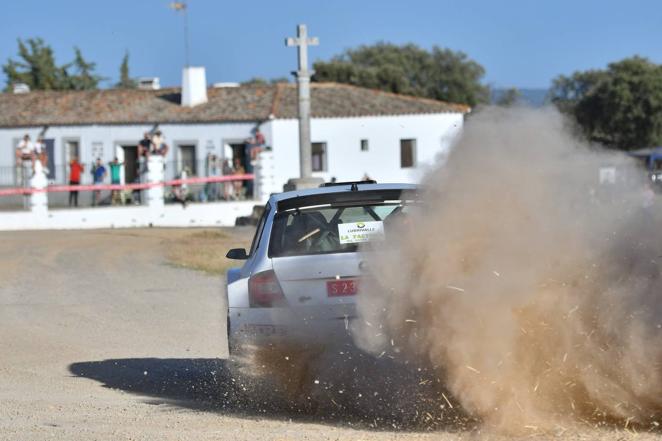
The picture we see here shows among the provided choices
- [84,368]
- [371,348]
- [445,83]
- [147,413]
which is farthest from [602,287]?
[445,83]

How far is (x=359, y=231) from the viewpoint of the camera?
8727mm

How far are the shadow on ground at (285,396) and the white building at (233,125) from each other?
122 ft

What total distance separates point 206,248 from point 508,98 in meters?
17.9

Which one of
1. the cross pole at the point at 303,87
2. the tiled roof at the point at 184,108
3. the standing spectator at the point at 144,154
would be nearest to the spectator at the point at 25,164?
the standing spectator at the point at 144,154

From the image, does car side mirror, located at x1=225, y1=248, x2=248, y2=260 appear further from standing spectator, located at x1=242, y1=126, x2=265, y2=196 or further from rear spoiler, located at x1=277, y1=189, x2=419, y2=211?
standing spectator, located at x1=242, y1=126, x2=265, y2=196

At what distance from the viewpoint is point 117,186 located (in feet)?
113

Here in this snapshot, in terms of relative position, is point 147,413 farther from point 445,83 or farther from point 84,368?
point 445,83

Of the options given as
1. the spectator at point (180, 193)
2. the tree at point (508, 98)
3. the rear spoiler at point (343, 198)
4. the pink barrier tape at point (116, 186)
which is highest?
the tree at point (508, 98)

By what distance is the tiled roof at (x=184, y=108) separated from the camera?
51.1m

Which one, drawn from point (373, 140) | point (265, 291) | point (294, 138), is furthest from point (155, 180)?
point (265, 291)

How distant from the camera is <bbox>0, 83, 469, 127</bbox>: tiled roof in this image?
5112cm

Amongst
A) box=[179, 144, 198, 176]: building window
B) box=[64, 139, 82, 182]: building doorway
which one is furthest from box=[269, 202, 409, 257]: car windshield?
box=[64, 139, 82, 182]: building doorway

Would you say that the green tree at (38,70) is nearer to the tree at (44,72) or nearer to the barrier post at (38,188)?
the tree at (44,72)

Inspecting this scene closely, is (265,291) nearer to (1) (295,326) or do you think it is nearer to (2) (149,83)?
(1) (295,326)
